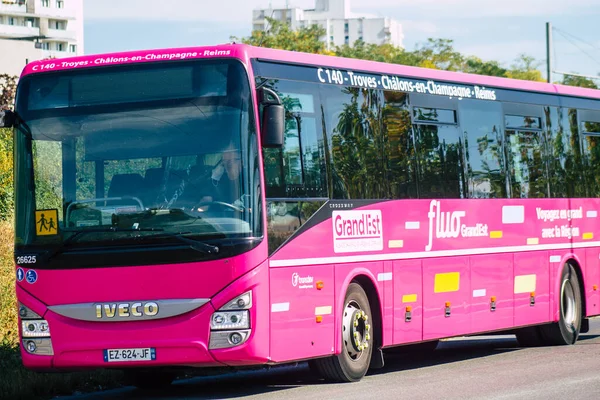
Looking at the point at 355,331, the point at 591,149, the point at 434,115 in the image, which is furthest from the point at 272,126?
the point at 591,149

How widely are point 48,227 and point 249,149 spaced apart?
2179 millimetres

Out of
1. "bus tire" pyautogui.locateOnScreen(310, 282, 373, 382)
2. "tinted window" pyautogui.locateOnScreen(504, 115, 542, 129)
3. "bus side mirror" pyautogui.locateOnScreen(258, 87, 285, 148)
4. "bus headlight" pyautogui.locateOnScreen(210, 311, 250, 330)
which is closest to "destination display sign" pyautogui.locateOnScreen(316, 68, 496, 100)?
"tinted window" pyautogui.locateOnScreen(504, 115, 542, 129)

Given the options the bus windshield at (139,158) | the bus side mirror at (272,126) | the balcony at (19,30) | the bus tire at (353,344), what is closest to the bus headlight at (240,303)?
the bus windshield at (139,158)

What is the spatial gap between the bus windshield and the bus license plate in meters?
1.05

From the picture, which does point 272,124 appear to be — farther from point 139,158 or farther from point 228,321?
point 228,321

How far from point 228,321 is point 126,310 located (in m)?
1.03

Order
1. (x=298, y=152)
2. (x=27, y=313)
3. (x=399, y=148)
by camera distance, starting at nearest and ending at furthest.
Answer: (x=27, y=313)
(x=298, y=152)
(x=399, y=148)

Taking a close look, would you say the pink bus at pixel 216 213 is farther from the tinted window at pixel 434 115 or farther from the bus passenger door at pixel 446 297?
the tinted window at pixel 434 115

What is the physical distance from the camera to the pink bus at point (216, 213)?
39.5 feet

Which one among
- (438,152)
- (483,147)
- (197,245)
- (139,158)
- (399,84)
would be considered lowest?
(197,245)

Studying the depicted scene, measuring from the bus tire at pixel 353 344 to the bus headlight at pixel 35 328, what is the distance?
3172mm

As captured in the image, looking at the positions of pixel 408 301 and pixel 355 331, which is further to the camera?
pixel 408 301

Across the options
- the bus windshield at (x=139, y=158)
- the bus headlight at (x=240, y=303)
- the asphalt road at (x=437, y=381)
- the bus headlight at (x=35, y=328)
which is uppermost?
the bus windshield at (x=139, y=158)

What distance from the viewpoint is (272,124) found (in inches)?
484
